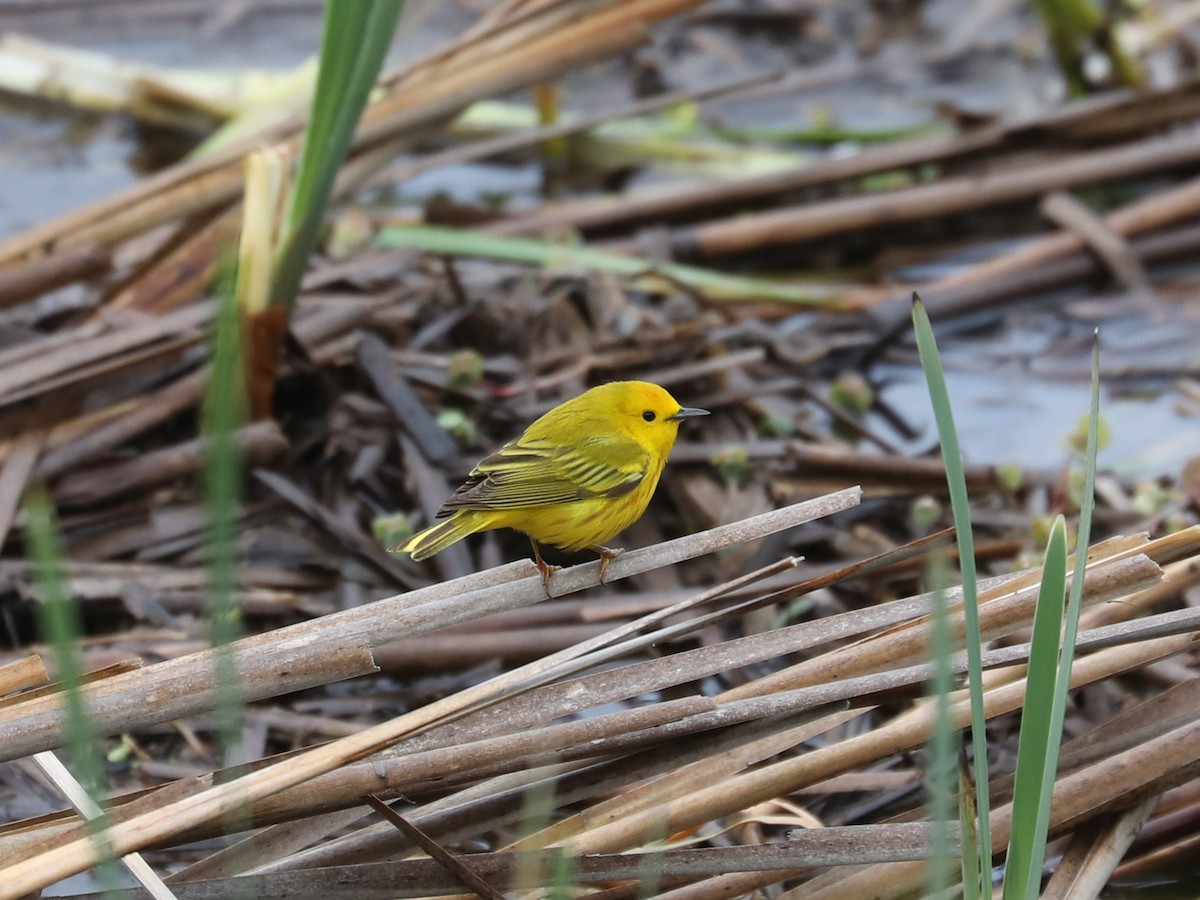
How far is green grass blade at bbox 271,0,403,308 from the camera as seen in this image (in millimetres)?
3625

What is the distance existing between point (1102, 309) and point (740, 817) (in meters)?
3.76

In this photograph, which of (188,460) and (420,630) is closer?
(420,630)

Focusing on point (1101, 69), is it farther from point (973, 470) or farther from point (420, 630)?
point (420, 630)

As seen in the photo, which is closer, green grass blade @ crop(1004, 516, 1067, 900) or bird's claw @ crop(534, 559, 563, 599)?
green grass blade @ crop(1004, 516, 1067, 900)

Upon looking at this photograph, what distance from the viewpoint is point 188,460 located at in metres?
4.31

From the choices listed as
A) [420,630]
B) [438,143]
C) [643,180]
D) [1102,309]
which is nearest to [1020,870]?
[420,630]

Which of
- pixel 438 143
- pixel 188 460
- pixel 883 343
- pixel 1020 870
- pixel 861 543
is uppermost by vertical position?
pixel 438 143

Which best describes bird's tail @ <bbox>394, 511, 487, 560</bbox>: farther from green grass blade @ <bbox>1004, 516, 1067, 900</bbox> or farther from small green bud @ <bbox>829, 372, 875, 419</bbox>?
small green bud @ <bbox>829, 372, 875, 419</bbox>

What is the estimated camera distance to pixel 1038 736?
186 centimetres

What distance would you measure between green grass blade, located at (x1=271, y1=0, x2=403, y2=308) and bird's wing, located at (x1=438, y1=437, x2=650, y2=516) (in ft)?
3.27

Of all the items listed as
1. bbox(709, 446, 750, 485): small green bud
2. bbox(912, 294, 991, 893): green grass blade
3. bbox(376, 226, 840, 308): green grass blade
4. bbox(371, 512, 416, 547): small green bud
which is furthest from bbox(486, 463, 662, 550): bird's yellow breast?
bbox(376, 226, 840, 308): green grass blade

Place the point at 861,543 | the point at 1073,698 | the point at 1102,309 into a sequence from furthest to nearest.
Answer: the point at 1102,309
the point at 861,543
the point at 1073,698

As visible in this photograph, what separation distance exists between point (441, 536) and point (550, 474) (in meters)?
0.33

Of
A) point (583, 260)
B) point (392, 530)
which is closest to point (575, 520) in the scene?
point (392, 530)
